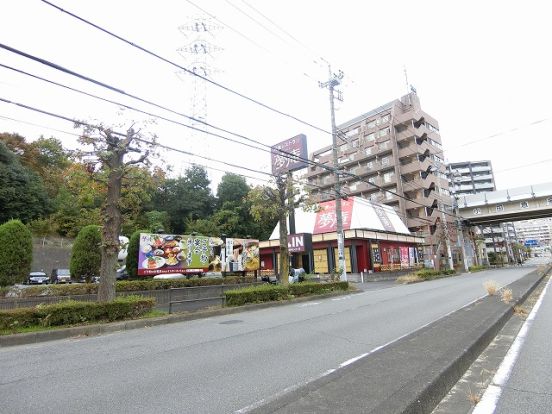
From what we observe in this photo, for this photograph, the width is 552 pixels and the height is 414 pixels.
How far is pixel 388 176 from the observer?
59.1 metres

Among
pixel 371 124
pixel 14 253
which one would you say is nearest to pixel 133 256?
pixel 14 253

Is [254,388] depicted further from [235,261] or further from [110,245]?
[235,261]

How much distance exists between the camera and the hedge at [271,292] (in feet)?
44.8

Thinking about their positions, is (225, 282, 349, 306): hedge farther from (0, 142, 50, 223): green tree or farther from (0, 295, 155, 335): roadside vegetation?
(0, 142, 50, 223): green tree

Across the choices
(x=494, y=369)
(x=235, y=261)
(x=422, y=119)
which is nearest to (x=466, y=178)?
(x=422, y=119)

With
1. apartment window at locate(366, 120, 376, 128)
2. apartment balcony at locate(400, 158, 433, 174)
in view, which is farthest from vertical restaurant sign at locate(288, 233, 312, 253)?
apartment window at locate(366, 120, 376, 128)

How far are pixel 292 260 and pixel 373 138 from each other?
3520 cm

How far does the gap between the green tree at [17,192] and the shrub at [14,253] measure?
24.8 meters

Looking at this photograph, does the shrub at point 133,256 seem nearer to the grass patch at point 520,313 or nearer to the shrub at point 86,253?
the shrub at point 86,253

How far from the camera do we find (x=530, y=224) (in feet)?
547

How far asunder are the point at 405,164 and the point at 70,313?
57.5 m

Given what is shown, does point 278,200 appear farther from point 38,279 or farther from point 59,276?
point 38,279

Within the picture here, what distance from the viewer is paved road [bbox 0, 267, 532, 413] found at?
13.1 ft

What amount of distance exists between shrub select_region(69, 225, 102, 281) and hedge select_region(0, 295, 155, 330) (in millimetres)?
7165
